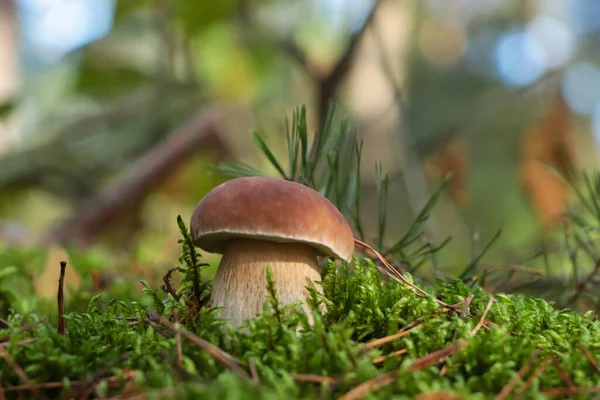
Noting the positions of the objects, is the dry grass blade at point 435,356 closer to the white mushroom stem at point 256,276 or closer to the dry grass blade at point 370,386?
the dry grass blade at point 370,386

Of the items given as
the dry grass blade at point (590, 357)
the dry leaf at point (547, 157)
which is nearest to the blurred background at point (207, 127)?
the dry leaf at point (547, 157)

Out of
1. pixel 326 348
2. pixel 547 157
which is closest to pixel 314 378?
pixel 326 348

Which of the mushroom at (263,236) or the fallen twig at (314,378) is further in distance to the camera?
the mushroom at (263,236)

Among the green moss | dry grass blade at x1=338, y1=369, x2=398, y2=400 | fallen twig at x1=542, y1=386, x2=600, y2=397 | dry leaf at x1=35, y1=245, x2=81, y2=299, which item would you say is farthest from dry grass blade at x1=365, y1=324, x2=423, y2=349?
dry leaf at x1=35, y1=245, x2=81, y2=299

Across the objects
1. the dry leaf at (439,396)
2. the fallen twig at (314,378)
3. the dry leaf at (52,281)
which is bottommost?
the dry leaf at (439,396)

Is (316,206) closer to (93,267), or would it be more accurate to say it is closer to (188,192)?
(93,267)

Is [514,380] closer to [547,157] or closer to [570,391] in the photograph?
[570,391]

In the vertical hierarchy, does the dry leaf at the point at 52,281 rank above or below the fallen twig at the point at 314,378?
above

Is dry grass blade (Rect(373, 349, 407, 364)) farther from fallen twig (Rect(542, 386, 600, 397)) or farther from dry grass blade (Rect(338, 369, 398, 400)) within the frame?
fallen twig (Rect(542, 386, 600, 397))

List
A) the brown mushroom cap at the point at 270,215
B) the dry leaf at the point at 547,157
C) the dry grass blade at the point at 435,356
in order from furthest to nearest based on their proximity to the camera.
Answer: the dry leaf at the point at 547,157 → the brown mushroom cap at the point at 270,215 → the dry grass blade at the point at 435,356
